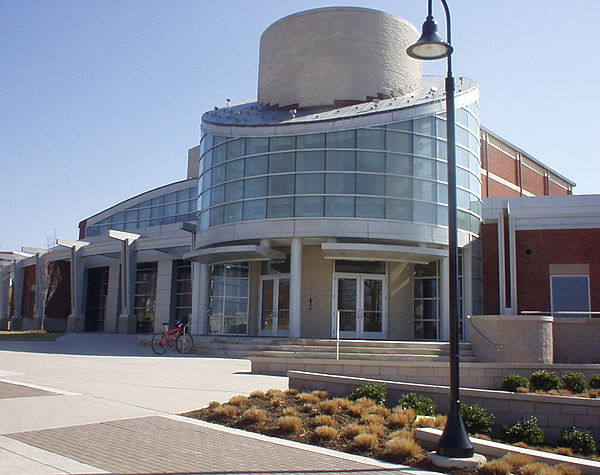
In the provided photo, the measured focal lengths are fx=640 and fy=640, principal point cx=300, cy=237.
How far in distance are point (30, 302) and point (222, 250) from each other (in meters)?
29.7

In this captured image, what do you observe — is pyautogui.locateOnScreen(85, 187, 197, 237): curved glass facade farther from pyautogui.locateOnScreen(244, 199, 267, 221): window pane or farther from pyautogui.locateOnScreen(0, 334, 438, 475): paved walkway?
pyautogui.locateOnScreen(0, 334, 438, 475): paved walkway

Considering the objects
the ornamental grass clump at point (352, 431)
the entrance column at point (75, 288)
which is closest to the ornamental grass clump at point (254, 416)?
the ornamental grass clump at point (352, 431)

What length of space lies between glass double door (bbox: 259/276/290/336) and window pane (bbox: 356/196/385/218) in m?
4.48

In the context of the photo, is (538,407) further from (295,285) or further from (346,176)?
(346,176)

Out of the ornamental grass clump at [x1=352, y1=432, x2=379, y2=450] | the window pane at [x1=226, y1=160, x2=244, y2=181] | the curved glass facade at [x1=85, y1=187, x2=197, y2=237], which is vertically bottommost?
the ornamental grass clump at [x1=352, y1=432, x2=379, y2=450]

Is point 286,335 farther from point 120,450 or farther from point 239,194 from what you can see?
point 120,450

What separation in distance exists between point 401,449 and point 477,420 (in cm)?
239

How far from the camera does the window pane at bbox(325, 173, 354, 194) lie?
24625 mm

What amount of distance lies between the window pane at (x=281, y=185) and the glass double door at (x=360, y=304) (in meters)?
3.95

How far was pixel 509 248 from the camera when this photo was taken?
27062 millimetres

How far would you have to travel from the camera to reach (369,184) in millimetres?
24672

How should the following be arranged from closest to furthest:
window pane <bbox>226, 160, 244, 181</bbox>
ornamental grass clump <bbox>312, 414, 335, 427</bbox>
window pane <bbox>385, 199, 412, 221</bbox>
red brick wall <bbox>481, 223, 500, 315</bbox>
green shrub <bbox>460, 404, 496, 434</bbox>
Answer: ornamental grass clump <bbox>312, 414, 335, 427</bbox> < green shrub <bbox>460, 404, 496, 434</bbox> < window pane <bbox>385, 199, 412, 221</bbox> < window pane <bbox>226, 160, 244, 181</bbox> < red brick wall <bbox>481, 223, 500, 315</bbox>

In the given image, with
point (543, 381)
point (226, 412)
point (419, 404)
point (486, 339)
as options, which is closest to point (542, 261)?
point (486, 339)

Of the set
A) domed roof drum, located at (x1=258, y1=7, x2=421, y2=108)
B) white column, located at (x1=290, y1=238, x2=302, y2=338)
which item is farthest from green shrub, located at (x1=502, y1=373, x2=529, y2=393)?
domed roof drum, located at (x1=258, y1=7, x2=421, y2=108)
